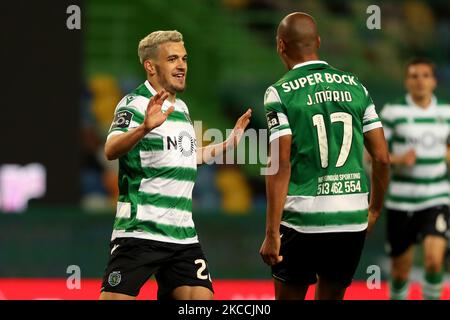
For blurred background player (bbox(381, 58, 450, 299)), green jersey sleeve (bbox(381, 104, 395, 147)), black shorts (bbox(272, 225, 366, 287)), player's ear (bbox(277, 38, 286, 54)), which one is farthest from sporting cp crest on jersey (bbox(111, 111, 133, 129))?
green jersey sleeve (bbox(381, 104, 395, 147))

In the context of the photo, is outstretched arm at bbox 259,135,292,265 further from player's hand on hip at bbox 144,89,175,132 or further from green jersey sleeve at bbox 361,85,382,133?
player's hand on hip at bbox 144,89,175,132

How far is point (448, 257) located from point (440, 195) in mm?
3093

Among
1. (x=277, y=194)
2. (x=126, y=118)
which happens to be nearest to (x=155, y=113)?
(x=126, y=118)

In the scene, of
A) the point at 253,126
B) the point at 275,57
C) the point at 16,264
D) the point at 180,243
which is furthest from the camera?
the point at 275,57

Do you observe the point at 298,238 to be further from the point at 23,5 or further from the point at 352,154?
the point at 23,5

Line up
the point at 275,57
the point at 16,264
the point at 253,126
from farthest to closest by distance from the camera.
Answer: the point at 275,57 < the point at 253,126 < the point at 16,264

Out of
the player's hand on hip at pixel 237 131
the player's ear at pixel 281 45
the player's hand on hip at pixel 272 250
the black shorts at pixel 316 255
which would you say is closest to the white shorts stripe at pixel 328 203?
the black shorts at pixel 316 255

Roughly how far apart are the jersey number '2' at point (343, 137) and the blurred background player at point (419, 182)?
9.19 feet

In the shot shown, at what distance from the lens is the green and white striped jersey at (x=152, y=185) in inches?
231

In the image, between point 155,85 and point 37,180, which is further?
point 37,180

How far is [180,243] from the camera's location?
593cm

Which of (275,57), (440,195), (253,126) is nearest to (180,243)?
(440,195)

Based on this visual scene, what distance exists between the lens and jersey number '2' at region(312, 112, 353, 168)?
5852 mm

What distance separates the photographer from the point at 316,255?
235 inches
